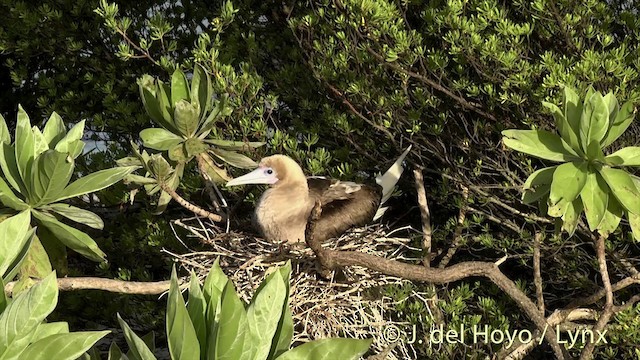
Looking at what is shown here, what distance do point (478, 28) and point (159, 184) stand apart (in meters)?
1.24

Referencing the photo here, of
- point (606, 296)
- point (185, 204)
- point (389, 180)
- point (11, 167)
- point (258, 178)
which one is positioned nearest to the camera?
point (11, 167)

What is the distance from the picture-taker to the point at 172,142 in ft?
9.63

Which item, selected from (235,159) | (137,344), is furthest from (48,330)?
(235,159)

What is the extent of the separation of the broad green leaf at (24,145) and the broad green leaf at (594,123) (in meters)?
1.53

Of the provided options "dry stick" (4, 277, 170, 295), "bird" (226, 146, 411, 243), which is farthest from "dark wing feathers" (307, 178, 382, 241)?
"dry stick" (4, 277, 170, 295)

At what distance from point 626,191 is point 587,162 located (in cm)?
13

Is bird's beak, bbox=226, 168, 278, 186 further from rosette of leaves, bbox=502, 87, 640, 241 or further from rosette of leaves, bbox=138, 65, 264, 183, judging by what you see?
rosette of leaves, bbox=502, 87, 640, 241

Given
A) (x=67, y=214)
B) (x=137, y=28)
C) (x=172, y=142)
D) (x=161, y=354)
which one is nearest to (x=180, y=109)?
(x=172, y=142)

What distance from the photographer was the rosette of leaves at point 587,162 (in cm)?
240

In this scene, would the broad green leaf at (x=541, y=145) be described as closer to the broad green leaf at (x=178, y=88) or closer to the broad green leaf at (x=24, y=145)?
the broad green leaf at (x=178, y=88)

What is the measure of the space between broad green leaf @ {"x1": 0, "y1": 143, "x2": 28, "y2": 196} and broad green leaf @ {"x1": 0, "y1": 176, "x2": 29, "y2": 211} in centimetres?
2

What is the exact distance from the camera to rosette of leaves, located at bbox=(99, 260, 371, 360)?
1.75 m

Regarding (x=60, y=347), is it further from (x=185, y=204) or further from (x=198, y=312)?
(x=185, y=204)

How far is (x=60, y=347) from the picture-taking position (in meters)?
1.78
